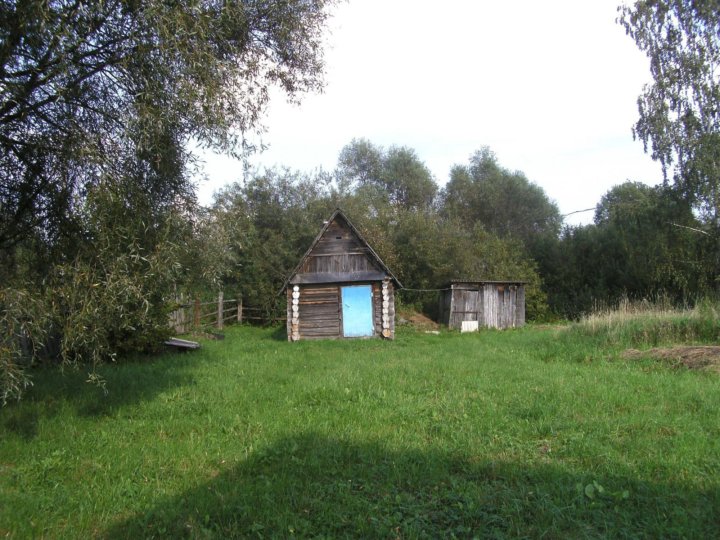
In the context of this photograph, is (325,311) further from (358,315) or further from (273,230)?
(273,230)

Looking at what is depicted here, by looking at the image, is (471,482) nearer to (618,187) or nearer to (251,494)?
(251,494)

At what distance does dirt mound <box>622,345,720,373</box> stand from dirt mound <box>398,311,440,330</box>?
1574cm

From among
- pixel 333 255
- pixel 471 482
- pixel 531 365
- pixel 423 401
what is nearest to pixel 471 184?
pixel 333 255

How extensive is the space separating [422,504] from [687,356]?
8.57 meters

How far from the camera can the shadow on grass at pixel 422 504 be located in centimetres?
396

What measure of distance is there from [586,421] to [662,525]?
2602 mm

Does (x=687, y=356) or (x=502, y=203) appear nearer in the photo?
(x=687, y=356)

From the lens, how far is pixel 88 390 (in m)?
8.38

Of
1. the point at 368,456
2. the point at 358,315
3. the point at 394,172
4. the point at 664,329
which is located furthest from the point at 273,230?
the point at 368,456

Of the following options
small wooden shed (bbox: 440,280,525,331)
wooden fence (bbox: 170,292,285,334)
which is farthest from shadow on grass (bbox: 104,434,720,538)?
small wooden shed (bbox: 440,280,525,331)

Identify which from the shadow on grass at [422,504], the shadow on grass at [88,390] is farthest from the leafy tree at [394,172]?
the shadow on grass at [422,504]

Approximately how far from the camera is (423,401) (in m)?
7.75

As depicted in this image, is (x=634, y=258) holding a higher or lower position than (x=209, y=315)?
higher

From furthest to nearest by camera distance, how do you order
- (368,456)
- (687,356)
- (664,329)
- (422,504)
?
(664,329) → (687,356) → (368,456) → (422,504)
